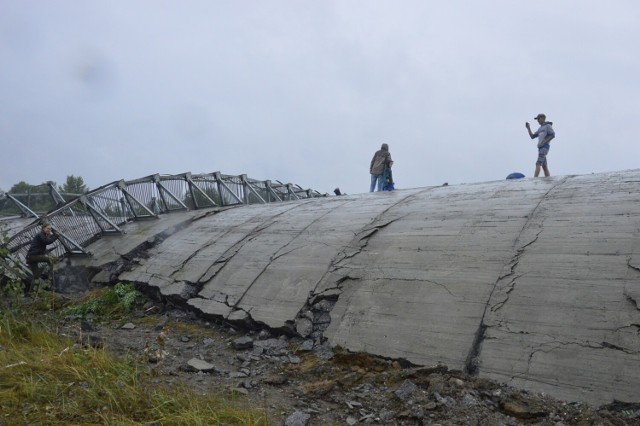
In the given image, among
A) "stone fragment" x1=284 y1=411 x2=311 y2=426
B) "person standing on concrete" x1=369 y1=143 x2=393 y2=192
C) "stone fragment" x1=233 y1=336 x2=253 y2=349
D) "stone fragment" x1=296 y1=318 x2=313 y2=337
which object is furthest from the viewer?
"person standing on concrete" x1=369 y1=143 x2=393 y2=192

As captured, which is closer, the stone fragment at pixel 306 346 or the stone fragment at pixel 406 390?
the stone fragment at pixel 406 390

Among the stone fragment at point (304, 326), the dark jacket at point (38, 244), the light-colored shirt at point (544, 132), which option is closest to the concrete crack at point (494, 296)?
the stone fragment at point (304, 326)

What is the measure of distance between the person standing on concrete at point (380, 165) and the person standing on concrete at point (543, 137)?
347 centimetres

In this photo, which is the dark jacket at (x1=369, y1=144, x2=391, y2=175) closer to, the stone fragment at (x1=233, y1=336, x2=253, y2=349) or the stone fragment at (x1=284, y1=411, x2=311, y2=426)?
the stone fragment at (x1=233, y1=336, x2=253, y2=349)

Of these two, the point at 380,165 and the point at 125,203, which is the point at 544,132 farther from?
the point at 125,203

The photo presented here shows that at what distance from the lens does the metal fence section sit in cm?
1123

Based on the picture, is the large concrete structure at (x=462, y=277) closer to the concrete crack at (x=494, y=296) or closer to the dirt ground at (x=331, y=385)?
the concrete crack at (x=494, y=296)

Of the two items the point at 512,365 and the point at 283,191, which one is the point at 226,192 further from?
the point at 512,365

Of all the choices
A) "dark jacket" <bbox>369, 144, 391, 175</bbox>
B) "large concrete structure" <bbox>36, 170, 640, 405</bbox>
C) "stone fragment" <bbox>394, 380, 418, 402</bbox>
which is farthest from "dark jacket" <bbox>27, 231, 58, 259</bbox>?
"stone fragment" <bbox>394, 380, 418, 402</bbox>

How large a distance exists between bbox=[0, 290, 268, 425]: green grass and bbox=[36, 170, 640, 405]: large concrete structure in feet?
5.87

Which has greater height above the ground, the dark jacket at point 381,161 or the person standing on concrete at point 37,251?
the dark jacket at point 381,161

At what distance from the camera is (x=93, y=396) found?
13.5 ft

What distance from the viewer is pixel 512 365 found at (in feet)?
14.2

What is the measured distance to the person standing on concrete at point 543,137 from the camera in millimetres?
10070
